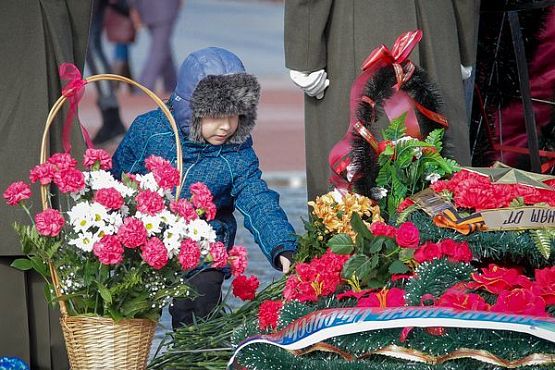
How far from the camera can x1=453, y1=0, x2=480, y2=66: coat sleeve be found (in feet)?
15.1

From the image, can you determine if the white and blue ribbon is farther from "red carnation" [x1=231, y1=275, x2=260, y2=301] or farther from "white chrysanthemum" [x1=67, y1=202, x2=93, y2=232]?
"red carnation" [x1=231, y1=275, x2=260, y2=301]

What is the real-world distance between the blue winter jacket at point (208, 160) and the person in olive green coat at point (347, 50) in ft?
0.75

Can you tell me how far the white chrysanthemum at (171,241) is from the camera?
3461 millimetres

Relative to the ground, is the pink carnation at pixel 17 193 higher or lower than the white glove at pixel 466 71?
lower

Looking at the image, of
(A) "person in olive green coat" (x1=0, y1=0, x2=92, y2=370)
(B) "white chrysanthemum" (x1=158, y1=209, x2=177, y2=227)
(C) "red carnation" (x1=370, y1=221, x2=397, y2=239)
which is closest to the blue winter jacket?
(A) "person in olive green coat" (x1=0, y1=0, x2=92, y2=370)

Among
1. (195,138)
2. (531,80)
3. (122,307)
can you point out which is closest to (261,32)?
(531,80)

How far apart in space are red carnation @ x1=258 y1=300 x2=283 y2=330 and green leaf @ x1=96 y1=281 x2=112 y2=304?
399 millimetres

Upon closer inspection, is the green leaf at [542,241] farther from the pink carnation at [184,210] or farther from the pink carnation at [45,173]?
the pink carnation at [45,173]

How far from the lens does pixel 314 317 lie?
10.5 feet

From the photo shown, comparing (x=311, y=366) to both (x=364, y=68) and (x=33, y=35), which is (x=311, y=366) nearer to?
(x=364, y=68)

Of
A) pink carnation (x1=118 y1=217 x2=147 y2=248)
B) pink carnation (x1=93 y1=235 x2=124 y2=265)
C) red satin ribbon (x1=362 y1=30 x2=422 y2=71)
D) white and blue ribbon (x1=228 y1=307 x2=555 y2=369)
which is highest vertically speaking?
red satin ribbon (x1=362 y1=30 x2=422 y2=71)

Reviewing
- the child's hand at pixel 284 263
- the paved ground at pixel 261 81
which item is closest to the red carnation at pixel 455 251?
the child's hand at pixel 284 263

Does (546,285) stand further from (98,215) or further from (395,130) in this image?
(98,215)

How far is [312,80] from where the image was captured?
14.4 feet
